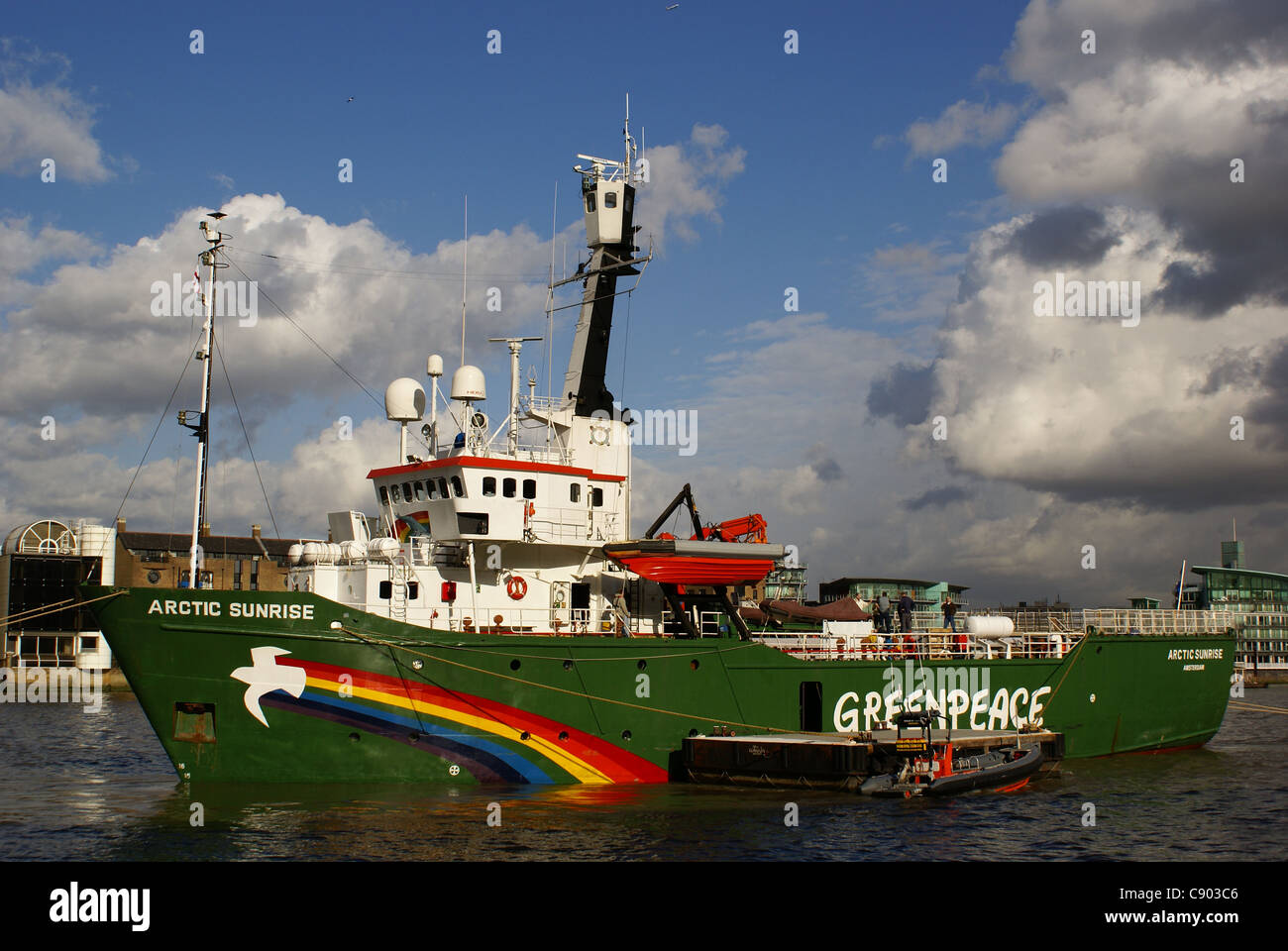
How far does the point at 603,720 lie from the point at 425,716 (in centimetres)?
382

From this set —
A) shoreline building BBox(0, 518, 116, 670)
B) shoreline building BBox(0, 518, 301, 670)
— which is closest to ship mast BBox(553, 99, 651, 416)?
shoreline building BBox(0, 518, 301, 670)

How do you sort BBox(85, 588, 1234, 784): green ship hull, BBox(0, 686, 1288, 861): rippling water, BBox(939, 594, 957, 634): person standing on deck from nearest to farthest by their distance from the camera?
BBox(0, 686, 1288, 861): rippling water
BBox(85, 588, 1234, 784): green ship hull
BBox(939, 594, 957, 634): person standing on deck

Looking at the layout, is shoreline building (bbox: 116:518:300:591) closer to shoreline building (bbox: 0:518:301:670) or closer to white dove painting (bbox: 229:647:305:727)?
shoreline building (bbox: 0:518:301:670)

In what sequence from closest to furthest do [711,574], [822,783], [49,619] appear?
[822,783], [711,574], [49,619]

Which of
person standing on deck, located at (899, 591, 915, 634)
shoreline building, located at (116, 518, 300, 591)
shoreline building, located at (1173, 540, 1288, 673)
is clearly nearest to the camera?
person standing on deck, located at (899, 591, 915, 634)

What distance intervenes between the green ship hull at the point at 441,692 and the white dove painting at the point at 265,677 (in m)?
0.03

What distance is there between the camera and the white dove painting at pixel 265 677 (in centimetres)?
2053

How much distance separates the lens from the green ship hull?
20484 millimetres

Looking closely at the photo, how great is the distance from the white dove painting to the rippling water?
1728 millimetres

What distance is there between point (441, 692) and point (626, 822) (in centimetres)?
470

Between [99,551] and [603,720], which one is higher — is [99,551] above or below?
above
